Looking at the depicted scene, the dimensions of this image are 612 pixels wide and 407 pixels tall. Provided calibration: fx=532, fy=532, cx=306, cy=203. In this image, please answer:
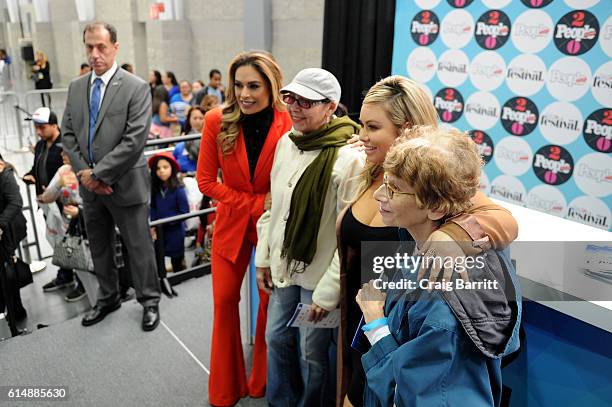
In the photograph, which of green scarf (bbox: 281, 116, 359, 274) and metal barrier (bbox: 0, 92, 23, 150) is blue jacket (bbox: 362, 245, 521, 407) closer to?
green scarf (bbox: 281, 116, 359, 274)

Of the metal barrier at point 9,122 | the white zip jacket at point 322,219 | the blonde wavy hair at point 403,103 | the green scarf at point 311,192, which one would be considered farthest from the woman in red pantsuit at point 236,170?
the metal barrier at point 9,122

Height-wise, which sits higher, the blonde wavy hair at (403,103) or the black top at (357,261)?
the blonde wavy hair at (403,103)

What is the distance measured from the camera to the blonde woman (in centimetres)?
154

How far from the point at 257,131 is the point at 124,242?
1409 millimetres

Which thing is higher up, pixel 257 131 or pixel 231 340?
pixel 257 131

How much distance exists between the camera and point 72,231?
11.4 feet

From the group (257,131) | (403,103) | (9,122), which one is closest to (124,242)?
(257,131)

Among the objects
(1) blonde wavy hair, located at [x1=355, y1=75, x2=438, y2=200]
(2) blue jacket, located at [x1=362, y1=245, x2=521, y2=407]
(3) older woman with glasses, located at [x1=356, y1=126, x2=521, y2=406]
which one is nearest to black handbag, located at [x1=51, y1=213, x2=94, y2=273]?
(1) blonde wavy hair, located at [x1=355, y1=75, x2=438, y2=200]

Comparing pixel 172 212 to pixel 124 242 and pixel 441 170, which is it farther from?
pixel 441 170

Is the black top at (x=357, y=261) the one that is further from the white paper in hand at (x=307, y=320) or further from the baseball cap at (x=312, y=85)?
the baseball cap at (x=312, y=85)

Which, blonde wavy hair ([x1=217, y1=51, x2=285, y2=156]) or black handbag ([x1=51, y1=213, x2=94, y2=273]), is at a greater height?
blonde wavy hair ([x1=217, y1=51, x2=285, y2=156])

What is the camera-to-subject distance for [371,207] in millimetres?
1638

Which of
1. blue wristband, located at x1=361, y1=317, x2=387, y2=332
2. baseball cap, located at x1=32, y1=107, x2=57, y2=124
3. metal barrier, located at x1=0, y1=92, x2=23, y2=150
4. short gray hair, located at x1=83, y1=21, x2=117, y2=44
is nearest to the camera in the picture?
blue wristband, located at x1=361, y1=317, x2=387, y2=332

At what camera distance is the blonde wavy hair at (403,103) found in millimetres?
1543
